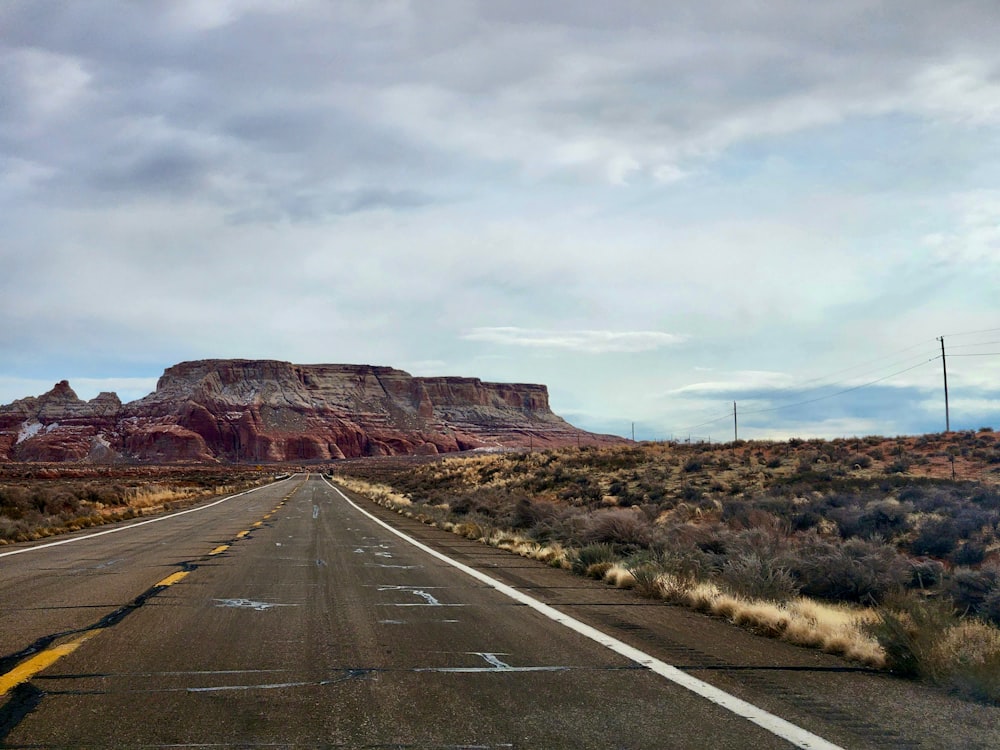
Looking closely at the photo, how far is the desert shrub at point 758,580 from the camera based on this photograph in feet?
31.0

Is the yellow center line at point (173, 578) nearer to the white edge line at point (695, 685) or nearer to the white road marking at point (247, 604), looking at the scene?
the white road marking at point (247, 604)

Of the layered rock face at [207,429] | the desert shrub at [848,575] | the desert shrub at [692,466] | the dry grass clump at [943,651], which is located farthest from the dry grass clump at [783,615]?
the layered rock face at [207,429]

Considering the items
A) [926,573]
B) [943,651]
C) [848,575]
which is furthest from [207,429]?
[943,651]

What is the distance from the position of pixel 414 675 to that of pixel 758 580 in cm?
575

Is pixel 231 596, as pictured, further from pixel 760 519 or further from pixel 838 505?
pixel 838 505

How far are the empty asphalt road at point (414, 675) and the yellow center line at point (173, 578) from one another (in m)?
0.04

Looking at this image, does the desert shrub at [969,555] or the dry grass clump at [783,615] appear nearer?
the dry grass clump at [783,615]

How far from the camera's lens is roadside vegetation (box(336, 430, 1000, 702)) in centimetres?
686

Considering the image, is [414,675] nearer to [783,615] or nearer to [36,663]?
[36,663]

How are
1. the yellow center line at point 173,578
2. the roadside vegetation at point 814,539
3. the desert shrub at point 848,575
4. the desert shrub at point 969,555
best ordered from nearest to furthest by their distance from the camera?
1. the roadside vegetation at point 814,539
2. the yellow center line at point 173,578
3. the desert shrub at point 848,575
4. the desert shrub at point 969,555

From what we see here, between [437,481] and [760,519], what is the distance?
40.6 metres

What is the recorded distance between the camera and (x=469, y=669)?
5.77m

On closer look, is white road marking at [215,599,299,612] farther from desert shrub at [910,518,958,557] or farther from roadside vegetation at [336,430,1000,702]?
desert shrub at [910,518,958,557]

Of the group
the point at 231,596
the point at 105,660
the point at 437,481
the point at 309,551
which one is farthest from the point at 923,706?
the point at 437,481
